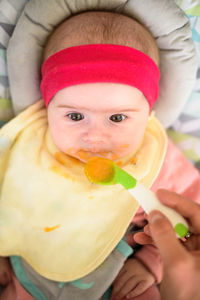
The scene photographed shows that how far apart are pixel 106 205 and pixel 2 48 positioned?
512mm

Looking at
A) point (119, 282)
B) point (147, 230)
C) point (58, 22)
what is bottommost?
point (119, 282)

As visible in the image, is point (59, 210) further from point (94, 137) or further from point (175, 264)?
point (175, 264)

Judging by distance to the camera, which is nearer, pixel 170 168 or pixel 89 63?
pixel 89 63

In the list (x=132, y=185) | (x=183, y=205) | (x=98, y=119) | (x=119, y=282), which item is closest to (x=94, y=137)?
(x=98, y=119)

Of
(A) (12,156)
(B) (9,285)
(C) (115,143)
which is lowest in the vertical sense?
(B) (9,285)

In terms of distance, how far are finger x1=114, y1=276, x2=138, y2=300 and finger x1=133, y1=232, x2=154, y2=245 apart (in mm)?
135

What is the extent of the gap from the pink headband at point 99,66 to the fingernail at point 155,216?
31cm

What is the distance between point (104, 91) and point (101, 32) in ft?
0.45

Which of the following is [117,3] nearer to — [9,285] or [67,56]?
[67,56]

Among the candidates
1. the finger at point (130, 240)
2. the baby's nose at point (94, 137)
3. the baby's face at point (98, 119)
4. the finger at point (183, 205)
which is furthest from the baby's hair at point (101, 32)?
the finger at point (130, 240)

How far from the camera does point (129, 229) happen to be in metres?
0.78

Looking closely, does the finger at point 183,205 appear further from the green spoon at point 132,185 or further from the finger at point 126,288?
the finger at point 126,288

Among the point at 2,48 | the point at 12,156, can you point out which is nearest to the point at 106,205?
the point at 12,156

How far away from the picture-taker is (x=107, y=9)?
0.72 metres
